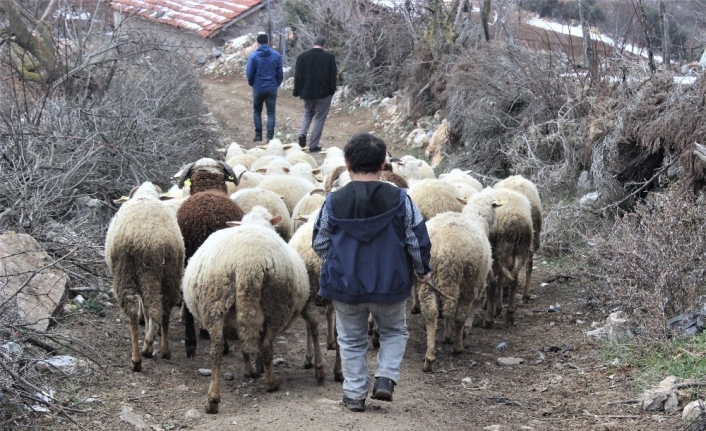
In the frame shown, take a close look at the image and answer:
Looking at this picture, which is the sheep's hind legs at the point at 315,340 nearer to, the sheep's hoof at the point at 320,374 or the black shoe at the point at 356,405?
the sheep's hoof at the point at 320,374

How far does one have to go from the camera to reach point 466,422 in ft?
17.5

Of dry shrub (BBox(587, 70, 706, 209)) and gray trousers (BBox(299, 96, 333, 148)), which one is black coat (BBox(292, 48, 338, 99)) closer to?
gray trousers (BBox(299, 96, 333, 148))

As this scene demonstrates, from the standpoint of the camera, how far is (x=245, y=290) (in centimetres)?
544

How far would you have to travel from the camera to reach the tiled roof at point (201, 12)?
78.5 feet

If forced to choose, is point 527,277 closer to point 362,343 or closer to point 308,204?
point 308,204

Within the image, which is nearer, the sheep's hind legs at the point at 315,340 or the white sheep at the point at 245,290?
the white sheep at the point at 245,290

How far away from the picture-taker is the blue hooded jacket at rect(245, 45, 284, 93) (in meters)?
15.5

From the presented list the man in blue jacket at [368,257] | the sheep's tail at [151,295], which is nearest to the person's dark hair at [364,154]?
the man in blue jacket at [368,257]

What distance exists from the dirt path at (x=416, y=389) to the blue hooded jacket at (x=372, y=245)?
0.80 metres

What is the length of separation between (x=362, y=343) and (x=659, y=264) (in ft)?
8.54

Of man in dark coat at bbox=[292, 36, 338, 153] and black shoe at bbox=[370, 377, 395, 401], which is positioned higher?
man in dark coat at bbox=[292, 36, 338, 153]

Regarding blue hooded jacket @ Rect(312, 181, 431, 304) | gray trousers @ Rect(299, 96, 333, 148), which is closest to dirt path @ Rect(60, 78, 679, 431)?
blue hooded jacket @ Rect(312, 181, 431, 304)

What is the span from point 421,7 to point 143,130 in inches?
365

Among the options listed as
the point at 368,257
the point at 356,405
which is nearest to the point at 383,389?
the point at 356,405
